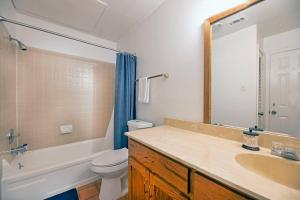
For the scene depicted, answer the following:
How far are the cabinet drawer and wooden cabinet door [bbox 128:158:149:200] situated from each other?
0.19 feet

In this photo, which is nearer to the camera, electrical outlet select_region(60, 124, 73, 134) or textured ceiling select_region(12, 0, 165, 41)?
textured ceiling select_region(12, 0, 165, 41)

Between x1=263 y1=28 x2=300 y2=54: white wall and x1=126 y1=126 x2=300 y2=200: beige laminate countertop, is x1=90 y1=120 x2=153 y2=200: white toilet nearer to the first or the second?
x1=126 y1=126 x2=300 y2=200: beige laminate countertop

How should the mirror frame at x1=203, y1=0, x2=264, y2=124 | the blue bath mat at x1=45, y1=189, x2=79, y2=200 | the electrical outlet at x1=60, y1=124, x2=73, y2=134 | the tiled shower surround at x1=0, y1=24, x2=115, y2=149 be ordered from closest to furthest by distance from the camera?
the mirror frame at x1=203, y1=0, x2=264, y2=124
the blue bath mat at x1=45, y1=189, x2=79, y2=200
the tiled shower surround at x1=0, y1=24, x2=115, y2=149
the electrical outlet at x1=60, y1=124, x2=73, y2=134

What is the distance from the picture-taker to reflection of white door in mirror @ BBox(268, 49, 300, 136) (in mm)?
748

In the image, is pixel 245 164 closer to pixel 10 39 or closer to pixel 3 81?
pixel 3 81

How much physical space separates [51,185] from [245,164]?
1.94m

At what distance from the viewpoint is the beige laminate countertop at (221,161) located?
1.41ft

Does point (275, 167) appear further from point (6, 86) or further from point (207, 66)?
point (6, 86)

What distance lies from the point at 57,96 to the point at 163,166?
80.1 inches

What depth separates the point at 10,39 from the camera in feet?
4.98

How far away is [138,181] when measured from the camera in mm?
1028

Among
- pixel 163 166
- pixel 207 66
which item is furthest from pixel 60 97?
pixel 207 66

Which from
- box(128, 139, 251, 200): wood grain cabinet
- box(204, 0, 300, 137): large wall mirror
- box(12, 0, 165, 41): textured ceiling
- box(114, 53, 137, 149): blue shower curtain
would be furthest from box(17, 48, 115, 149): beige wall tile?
box(204, 0, 300, 137): large wall mirror

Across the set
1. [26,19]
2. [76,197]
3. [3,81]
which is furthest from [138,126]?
[26,19]
